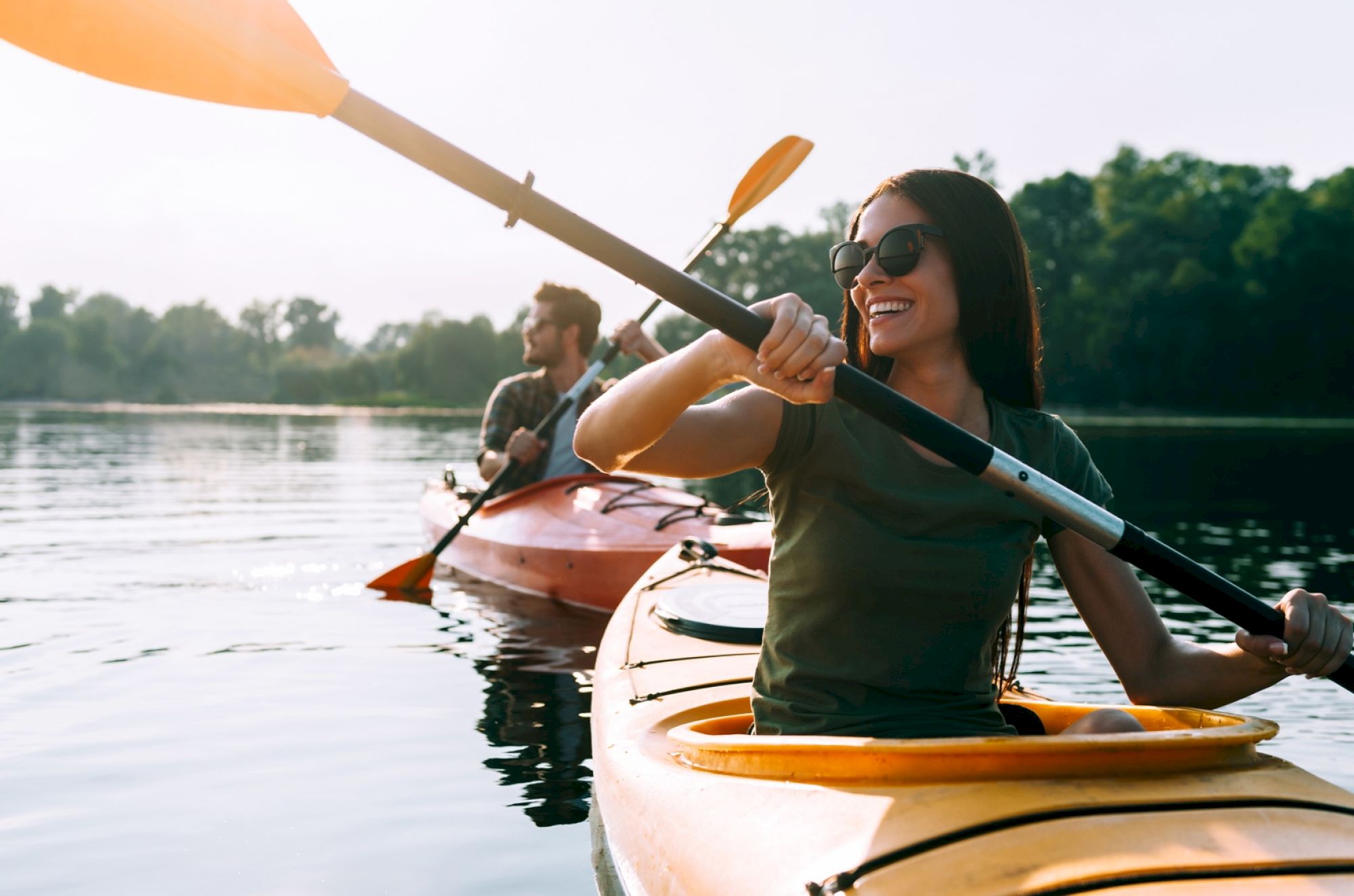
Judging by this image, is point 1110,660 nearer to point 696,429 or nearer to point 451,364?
point 696,429

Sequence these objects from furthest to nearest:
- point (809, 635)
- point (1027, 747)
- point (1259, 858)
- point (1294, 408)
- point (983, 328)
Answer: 1. point (1294, 408)
2. point (983, 328)
3. point (809, 635)
4. point (1027, 747)
5. point (1259, 858)

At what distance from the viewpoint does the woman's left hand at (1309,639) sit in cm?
236

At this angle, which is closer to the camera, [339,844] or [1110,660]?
[1110,660]

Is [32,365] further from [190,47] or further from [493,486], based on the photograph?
[190,47]

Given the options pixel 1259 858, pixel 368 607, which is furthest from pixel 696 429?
pixel 368 607

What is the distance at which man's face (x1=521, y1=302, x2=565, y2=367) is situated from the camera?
8055mm

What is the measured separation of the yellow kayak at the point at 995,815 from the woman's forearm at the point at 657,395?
0.61m

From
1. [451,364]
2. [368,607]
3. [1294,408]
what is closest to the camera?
[368,607]

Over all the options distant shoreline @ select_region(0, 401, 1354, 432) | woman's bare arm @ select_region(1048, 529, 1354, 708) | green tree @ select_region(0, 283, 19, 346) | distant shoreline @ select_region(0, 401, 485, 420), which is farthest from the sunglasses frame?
green tree @ select_region(0, 283, 19, 346)

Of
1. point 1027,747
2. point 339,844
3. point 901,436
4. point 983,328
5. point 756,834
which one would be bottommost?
point 339,844

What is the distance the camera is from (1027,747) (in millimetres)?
2006

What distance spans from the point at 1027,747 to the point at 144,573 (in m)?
8.04

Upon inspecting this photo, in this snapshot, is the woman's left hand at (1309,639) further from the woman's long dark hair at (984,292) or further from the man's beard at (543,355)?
the man's beard at (543,355)

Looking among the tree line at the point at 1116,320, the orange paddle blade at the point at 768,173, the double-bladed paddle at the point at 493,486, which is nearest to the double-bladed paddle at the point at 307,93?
the orange paddle blade at the point at 768,173
